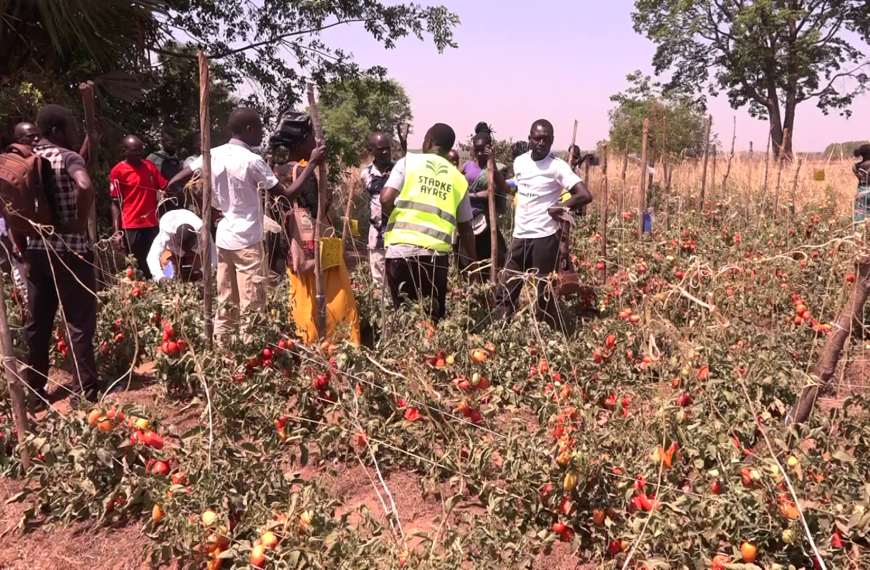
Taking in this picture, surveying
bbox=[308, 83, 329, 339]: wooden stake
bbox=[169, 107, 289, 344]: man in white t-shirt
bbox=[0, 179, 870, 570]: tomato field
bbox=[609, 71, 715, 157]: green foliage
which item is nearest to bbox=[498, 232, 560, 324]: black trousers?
bbox=[0, 179, 870, 570]: tomato field

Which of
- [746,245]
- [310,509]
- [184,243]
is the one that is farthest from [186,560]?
[746,245]

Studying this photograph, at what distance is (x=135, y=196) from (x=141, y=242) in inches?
14.2

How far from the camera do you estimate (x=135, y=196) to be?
16.6 feet

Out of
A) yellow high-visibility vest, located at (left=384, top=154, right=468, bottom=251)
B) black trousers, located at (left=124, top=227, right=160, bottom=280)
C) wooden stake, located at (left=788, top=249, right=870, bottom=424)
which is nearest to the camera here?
wooden stake, located at (left=788, top=249, right=870, bottom=424)

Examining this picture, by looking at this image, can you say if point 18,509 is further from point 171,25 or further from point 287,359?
point 171,25

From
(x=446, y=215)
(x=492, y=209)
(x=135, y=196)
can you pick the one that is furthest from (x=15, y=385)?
(x=492, y=209)

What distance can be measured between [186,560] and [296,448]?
784 millimetres

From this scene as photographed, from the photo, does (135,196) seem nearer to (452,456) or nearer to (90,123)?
(90,123)

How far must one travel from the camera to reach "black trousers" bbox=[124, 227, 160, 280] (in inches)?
202

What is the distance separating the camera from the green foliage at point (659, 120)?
1853 centimetres

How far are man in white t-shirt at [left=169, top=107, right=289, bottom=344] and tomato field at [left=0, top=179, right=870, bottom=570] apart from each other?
269 mm

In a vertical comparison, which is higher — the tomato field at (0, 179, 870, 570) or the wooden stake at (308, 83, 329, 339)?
the wooden stake at (308, 83, 329, 339)

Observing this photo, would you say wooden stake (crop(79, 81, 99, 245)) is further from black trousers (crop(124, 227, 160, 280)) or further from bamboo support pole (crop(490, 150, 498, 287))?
bamboo support pole (crop(490, 150, 498, 287))

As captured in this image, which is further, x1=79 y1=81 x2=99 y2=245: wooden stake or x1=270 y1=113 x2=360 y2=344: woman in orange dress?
x1=79 y1=81 x2=99 y2=245: wooden stake
